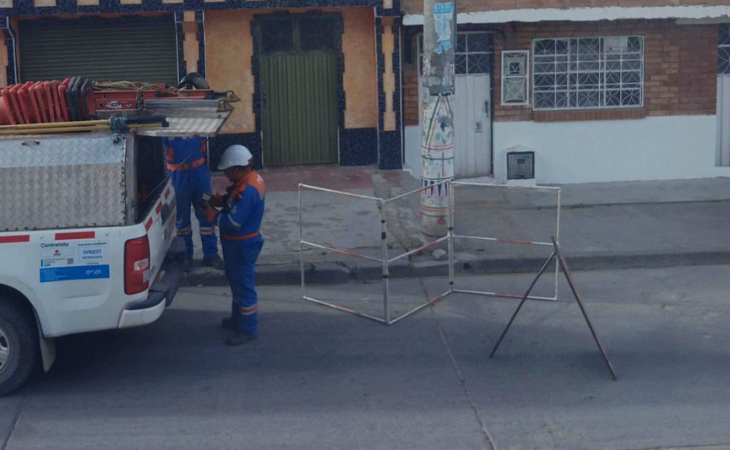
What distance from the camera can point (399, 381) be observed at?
7.03 meters

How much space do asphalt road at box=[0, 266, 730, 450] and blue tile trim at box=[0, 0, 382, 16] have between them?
577cm

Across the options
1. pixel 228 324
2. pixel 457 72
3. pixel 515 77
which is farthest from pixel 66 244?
pixel 515 77

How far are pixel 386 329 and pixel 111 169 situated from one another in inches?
111

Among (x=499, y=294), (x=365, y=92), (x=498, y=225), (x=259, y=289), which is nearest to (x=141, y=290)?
(x=259, y=289)

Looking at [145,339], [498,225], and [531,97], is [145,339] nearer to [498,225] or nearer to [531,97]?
[498,225]

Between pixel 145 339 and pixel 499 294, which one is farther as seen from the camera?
pixel 499 294

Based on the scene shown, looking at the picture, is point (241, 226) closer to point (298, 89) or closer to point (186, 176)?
point (186, 176)

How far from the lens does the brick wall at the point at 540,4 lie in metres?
13.6

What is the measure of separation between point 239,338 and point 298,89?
7.26 metres

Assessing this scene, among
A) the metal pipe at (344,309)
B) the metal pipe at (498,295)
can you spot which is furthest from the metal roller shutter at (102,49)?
the metal pipe at (498,295)

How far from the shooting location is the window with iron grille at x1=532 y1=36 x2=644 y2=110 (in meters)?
14.5

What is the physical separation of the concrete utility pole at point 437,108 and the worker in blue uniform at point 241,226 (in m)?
2.93

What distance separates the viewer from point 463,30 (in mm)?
14266

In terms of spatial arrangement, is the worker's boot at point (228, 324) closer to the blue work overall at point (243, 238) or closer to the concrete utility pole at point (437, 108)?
the blue work overall at point (243, 238)
